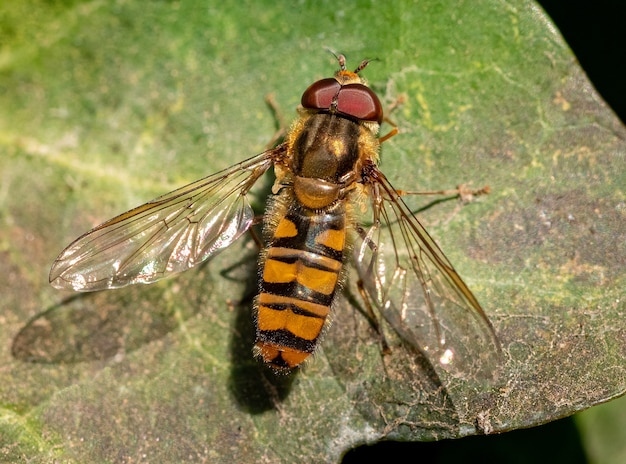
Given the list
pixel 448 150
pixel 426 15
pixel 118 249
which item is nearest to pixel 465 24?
pixel 426 15

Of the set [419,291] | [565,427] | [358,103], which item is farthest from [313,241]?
[565,427]

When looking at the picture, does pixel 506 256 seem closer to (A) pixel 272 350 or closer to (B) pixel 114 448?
(A) pixel 272 350

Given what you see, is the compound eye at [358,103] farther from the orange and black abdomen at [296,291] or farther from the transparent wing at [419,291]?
the orange and black abdomen at [296,291]

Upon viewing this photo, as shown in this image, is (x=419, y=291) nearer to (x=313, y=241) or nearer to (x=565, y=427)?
(x=313, y=241)

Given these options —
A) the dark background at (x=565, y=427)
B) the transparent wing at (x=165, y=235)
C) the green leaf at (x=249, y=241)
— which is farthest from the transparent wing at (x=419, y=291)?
the dark background at (x=565, y=427)

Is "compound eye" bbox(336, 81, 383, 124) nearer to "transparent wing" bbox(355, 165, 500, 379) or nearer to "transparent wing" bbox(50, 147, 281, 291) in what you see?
"transparent wing" bbox(355, 165, 500, 379)

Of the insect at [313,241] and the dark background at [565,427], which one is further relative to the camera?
the dark background at [565,427]

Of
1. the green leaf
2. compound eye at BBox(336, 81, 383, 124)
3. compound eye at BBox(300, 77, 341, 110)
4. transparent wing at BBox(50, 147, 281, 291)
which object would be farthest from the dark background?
transparent wing at BBox(50, 147, 281, 291)
